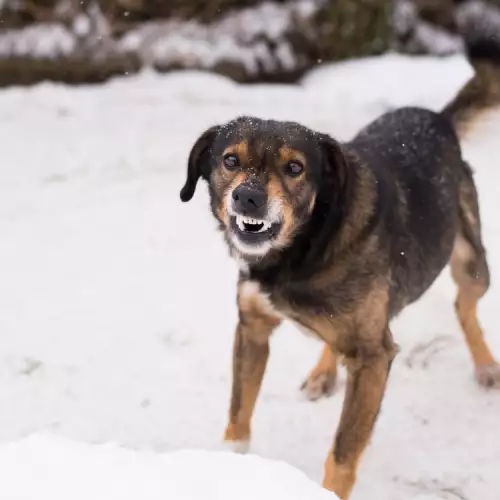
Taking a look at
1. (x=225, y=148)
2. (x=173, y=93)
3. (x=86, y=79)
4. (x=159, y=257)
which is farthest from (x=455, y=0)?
(x=225, y=148)

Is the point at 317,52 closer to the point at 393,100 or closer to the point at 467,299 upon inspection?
the point at 393,100

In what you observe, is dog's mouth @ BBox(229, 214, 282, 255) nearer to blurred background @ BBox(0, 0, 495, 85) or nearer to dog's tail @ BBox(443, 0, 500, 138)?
dog's tail @ BBox(443, 0, 500, 138)

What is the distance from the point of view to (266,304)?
295cm

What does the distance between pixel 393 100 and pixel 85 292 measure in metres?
4.39

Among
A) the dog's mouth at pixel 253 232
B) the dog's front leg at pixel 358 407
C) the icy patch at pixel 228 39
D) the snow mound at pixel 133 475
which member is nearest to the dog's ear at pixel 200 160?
the dog's mouth at pixel 253 232

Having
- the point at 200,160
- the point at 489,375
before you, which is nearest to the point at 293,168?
the point at 200,160

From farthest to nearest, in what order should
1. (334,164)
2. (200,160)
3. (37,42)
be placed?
(37,42), (200,160), (334,164)

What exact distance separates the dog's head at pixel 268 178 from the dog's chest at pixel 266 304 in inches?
5.8

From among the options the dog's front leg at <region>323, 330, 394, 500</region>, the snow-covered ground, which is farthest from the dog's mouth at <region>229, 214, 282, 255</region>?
the snow-covered ground

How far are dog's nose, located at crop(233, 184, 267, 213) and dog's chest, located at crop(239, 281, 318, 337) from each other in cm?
43

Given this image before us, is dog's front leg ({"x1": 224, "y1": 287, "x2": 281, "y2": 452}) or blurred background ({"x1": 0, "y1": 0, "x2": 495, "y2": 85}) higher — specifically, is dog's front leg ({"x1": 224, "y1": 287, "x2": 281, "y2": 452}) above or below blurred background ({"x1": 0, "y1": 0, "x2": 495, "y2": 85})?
above

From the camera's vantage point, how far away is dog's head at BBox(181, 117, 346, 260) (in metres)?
2.63

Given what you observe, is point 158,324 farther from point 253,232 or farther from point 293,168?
point 293,168

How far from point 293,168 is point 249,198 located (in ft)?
0.72
